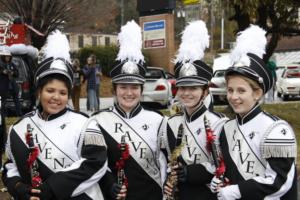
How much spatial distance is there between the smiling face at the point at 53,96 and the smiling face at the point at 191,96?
97cm

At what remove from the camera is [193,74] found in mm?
4102

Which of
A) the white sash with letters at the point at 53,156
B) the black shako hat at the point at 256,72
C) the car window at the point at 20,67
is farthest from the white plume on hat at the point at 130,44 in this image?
the car window at the point at 20,67

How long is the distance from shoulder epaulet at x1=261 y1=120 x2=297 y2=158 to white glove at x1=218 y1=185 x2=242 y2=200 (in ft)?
0.91

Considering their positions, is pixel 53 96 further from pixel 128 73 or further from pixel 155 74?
pixel 155 74

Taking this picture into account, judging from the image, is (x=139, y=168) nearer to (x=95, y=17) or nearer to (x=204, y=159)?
(x=204, y=159)

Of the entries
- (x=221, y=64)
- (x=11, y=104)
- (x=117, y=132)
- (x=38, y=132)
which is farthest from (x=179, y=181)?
(x=221, y=64)

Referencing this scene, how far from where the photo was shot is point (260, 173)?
11.3 feet

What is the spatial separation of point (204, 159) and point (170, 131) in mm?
345

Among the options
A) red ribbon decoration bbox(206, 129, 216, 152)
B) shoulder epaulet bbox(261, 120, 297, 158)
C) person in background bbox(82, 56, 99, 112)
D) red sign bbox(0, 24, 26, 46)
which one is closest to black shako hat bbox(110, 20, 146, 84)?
red ribbon decoration bbox(206, 129, 216, 152)

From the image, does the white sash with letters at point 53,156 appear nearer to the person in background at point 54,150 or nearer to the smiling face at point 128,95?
the person in background at point 54,150

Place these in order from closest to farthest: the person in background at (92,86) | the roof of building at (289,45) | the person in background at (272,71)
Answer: the person in background at (272,71) → the person in background at (92,86) → the roof of building at (289,45)

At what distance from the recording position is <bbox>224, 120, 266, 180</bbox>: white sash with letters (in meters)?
3.47

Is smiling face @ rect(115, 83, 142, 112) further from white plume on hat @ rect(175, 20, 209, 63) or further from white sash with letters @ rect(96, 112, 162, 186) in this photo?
white plume on hat @ rect(175, 20, 209, 63)

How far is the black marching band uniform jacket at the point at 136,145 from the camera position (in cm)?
409
